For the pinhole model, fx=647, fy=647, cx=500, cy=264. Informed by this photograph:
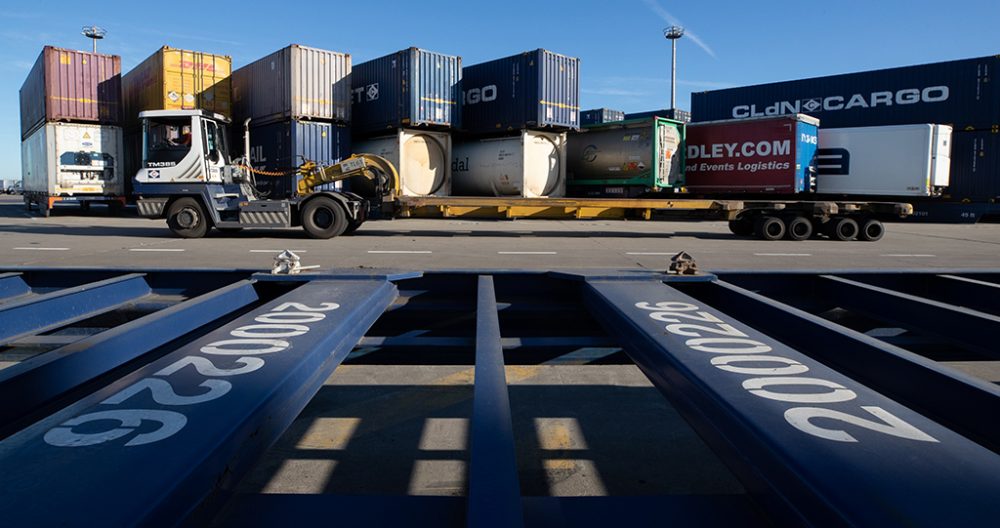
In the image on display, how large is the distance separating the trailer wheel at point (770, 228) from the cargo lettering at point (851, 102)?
42.9ft

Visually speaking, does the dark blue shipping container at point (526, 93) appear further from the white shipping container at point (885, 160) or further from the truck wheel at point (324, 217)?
the white shipping container at point (885, 160)

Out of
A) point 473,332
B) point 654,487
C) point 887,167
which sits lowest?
point 654,487

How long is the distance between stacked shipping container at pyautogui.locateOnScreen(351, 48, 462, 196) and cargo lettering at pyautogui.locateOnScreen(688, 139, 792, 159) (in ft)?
26.4

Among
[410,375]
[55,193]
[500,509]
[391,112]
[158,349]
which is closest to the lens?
[500,509]

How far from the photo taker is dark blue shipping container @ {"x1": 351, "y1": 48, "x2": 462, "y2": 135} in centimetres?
1927

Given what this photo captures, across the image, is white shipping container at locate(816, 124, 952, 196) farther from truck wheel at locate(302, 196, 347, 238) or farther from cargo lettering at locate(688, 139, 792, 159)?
truck wheel at locate(302, 196, 347, 238)

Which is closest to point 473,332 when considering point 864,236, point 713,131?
point 864,236

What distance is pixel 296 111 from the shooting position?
19.2 m

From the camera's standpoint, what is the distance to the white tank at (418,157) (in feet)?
64.4

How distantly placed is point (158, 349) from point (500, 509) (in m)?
1.93

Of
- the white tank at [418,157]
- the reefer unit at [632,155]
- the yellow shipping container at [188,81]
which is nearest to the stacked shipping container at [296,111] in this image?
the white tank at [418,157]

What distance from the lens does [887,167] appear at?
21000mm

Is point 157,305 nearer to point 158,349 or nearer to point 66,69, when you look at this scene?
point 158,349

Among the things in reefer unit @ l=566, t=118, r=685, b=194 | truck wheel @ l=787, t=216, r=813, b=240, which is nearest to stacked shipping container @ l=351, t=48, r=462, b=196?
reefer unit @ l=566, t=118, r=685, b=194
